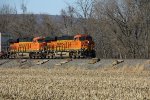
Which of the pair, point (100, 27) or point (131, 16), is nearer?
point (131, 16)

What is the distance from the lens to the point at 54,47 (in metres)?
41.4

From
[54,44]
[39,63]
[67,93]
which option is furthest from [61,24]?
[67,93]

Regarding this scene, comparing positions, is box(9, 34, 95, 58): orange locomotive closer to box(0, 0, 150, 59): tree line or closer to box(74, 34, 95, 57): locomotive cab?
box(74, 34, 95, 57): locomotive cab

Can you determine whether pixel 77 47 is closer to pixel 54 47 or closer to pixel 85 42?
pixel 85 42

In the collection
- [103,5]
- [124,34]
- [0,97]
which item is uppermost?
[103,5]

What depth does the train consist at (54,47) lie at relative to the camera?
1522 inches

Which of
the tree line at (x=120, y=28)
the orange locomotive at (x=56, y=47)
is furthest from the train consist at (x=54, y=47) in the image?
the tree line at (x=120, y=28)

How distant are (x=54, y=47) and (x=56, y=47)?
0.49m

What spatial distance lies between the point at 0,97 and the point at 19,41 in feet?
105

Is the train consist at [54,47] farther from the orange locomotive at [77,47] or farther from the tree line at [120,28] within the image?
the tree line at [120,28]

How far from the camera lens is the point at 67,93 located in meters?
14.1

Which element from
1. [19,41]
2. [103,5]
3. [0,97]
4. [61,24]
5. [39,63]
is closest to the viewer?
[0,97]

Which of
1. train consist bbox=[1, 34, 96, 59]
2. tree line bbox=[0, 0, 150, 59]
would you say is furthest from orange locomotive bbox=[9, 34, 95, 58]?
tree line bbox=[0, 0, 150, 59]

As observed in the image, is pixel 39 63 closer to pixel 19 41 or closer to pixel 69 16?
pixel 19 41
